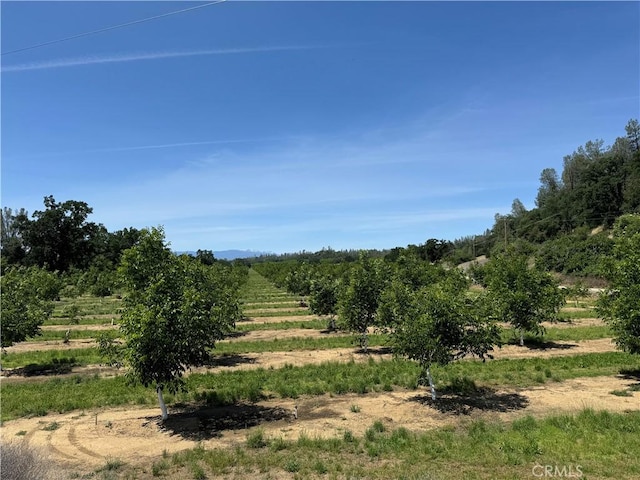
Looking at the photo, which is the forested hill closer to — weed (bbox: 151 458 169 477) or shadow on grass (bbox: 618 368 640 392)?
shadow on grass (bbox: 618 368 640 392)

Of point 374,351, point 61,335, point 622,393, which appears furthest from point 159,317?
Answer: point 61,335

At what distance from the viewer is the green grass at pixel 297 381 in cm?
1711

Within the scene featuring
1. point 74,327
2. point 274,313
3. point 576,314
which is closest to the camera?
point 74,327

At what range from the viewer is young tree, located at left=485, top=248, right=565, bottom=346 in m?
26.0

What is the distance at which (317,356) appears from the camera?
82.8 ft

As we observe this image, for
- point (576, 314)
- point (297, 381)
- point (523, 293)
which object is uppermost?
point (523, 293)

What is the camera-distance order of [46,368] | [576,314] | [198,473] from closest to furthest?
1. [198,473]
2. [46,368]
3. [576,314]

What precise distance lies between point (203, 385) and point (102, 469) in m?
8.33

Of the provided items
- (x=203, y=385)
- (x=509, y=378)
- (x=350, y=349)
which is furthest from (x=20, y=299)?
(x=509, y=378)

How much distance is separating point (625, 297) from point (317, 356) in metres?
15.8

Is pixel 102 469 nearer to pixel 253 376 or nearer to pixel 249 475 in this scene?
pixel 249 475

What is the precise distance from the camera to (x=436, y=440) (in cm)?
1225

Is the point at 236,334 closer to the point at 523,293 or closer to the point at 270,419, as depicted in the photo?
the point at 270,419

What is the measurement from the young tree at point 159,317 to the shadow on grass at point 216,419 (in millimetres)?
828
